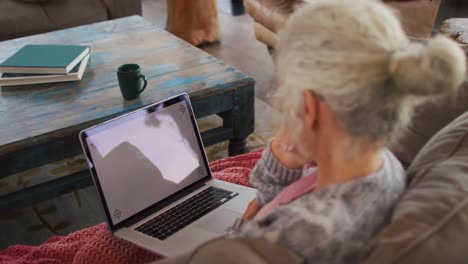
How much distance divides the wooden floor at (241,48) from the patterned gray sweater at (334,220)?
1744 mm

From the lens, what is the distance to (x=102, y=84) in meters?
1.69

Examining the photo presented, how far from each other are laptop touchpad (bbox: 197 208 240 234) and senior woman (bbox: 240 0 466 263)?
0.45m

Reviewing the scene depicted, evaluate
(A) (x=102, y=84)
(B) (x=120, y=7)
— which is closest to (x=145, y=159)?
(A) (x=102, y=84)

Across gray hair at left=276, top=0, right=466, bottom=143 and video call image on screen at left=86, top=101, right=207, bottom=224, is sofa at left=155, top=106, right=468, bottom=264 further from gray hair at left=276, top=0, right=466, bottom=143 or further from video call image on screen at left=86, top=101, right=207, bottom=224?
video call image on screen at left=86, top=101, right=207, bottom=224

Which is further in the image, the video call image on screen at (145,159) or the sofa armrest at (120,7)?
the sofa armrest at (120,7)

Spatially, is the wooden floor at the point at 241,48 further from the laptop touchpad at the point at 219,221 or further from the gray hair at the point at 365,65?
the gray hair at the point at 365,65

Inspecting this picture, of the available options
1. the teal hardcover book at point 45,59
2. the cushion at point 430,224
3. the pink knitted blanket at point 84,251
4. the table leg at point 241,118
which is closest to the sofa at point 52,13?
the teal hardcover book at point 45,59

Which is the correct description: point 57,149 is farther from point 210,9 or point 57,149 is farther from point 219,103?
point 210,9

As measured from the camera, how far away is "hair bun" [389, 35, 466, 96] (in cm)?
62

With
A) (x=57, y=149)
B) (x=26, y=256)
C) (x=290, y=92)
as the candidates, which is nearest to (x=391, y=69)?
(x=290, y=92)

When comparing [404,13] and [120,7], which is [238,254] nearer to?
[404,13]

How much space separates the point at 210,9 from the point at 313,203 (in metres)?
2.64

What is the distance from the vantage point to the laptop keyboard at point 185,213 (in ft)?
3.74

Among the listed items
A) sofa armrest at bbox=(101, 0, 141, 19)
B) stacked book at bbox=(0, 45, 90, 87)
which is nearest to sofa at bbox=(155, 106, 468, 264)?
stacked book at bbox=(0, 45, 90, 87)
